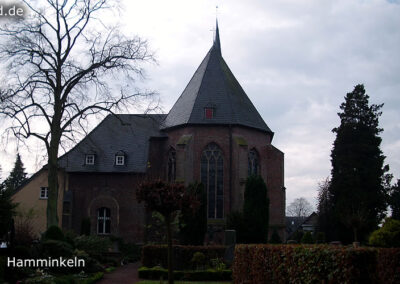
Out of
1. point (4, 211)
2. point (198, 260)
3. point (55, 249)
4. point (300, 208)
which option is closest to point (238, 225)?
point (198, 260)

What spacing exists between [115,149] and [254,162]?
10404mm

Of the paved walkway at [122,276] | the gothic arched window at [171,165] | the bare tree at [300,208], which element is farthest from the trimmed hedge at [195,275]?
the bare tree at [300,208]

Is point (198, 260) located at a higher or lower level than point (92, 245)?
lower

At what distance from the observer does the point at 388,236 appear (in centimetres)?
2266

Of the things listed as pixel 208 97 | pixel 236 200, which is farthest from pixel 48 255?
pixel 208 97

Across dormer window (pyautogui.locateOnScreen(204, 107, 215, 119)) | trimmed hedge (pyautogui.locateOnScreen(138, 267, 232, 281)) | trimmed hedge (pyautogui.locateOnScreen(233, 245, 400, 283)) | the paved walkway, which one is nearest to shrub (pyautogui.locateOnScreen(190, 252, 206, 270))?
trimmed hedge (pyautogui.locateOnScreen(138, 267, 232, 281))

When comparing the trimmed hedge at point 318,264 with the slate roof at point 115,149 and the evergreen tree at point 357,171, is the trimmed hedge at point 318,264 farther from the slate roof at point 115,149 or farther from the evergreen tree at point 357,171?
the evergreen tree at point 357,171

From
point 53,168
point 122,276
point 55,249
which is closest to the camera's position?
point 55,249

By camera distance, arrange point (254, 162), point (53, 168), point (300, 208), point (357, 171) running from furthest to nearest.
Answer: point (300, 208)
point (357, 171)
point (254, 162)
point (53, 168)

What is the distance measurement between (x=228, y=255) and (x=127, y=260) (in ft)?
32.0

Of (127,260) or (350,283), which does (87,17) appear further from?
(350,283)

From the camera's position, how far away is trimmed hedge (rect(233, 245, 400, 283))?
8891 mm

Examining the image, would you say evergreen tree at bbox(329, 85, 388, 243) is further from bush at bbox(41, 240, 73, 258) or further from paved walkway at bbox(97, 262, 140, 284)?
bush at bbox(41, 240, 73, 258)

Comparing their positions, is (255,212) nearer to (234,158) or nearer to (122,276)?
(234,158)
